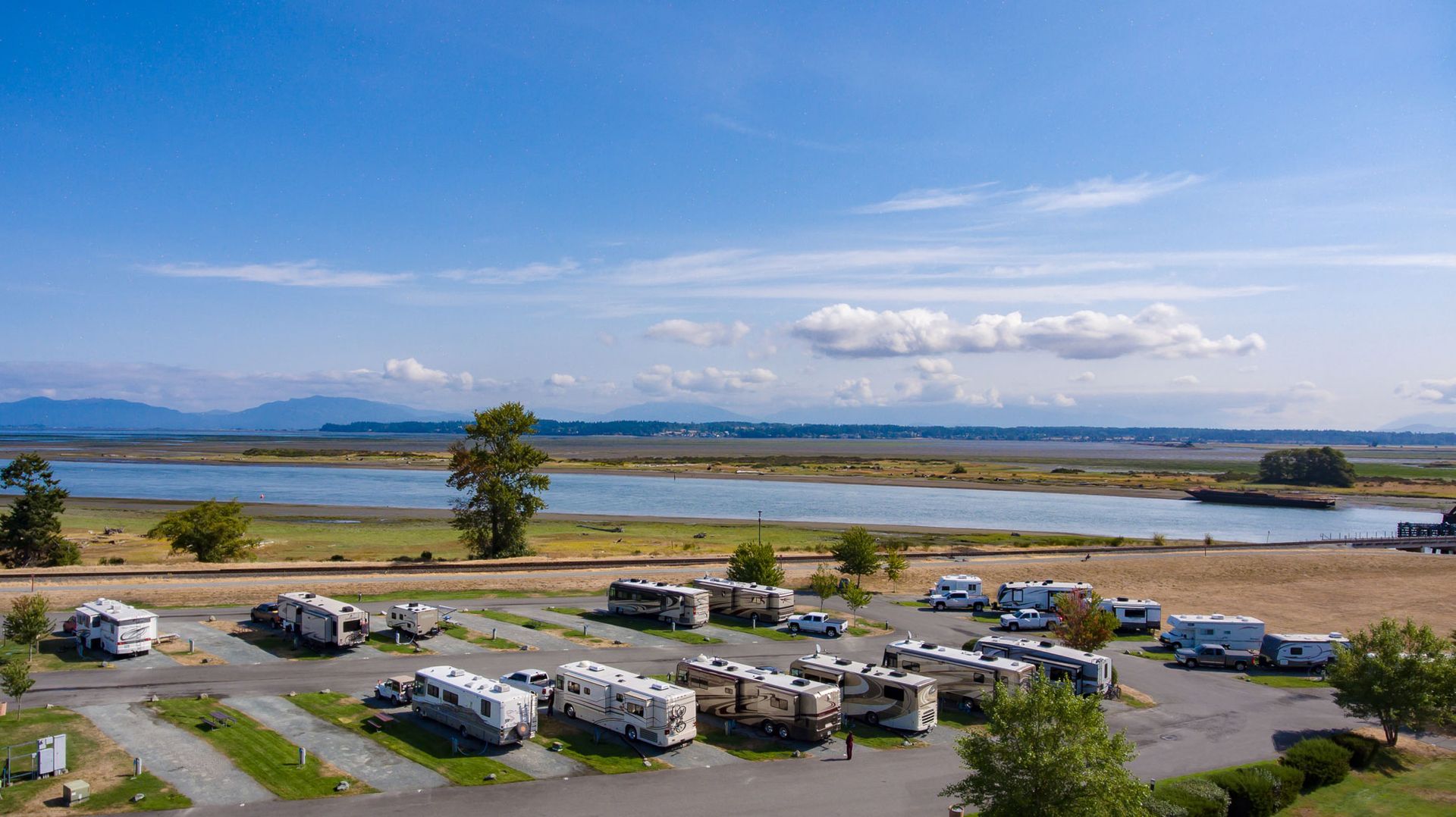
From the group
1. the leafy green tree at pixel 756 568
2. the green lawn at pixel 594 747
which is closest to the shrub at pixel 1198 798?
the green lawn at pixel 594 747

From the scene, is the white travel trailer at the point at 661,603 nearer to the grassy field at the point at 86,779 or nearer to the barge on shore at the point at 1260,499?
the grassy field at the point at 86,779

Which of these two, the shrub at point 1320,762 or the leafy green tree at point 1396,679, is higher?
the leafy green tree at point 1396,679

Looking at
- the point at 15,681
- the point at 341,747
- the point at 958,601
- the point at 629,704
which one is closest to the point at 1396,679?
the point at 958,601

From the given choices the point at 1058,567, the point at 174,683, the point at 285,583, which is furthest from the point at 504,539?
the point at 1058,567

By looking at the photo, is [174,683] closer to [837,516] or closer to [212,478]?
[837,516]

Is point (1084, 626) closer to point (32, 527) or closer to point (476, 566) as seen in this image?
point (476, 566)

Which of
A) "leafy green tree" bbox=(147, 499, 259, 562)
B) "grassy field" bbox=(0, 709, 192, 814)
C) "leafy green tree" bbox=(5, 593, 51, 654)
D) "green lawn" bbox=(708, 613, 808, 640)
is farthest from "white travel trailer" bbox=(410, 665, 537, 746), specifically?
"leafy green tree" bbox=(147, 499, 259, 562)
